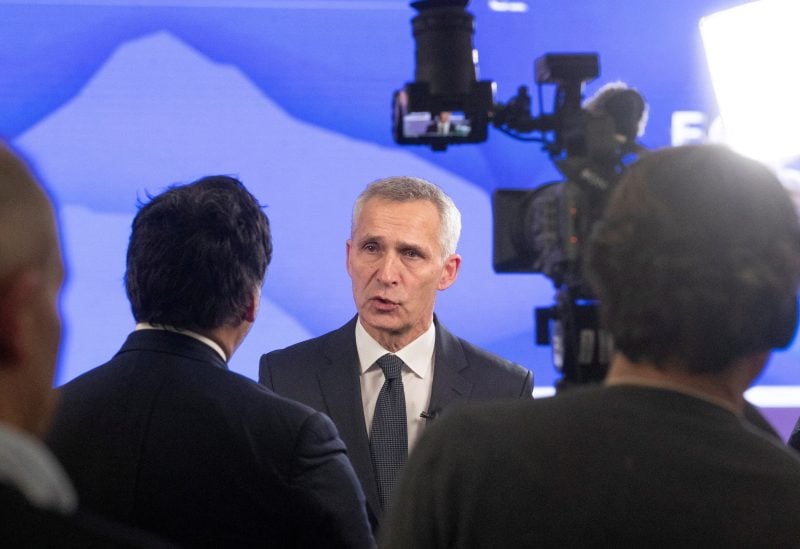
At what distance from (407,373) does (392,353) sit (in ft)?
0.20

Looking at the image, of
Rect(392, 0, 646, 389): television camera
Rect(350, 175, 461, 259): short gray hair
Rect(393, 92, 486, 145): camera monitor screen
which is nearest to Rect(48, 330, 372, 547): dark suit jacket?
Rect(392, 0, 646, 389): television camera

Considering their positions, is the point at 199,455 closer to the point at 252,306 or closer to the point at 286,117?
the point at 252,306

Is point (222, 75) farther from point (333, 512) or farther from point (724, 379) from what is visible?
point (724, 379)

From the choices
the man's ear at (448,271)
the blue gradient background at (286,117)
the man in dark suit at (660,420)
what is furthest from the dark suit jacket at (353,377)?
the man in dark suit at (660,420)

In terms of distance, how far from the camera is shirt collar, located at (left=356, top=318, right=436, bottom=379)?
270 centimetres

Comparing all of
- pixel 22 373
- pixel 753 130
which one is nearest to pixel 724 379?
pixel 22 373

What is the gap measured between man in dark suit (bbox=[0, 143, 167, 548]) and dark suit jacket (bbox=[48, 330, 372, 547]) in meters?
0.78

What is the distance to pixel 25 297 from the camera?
0.85 metres

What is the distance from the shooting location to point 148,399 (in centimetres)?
169

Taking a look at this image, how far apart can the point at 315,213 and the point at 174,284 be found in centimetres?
229

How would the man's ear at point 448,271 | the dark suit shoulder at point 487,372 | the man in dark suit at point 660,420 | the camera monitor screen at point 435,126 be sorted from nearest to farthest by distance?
the man in dark suit at point 660,420, the camera monitor screen at point 435,126, the dark suit shoulder at point 487,372, the man's ear at point 448,271

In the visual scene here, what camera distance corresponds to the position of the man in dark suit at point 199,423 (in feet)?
5.42

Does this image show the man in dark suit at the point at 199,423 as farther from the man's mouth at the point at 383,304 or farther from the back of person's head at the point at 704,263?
the man's mouth at the point at 383,304

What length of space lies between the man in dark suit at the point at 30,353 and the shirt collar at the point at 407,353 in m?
1.81
